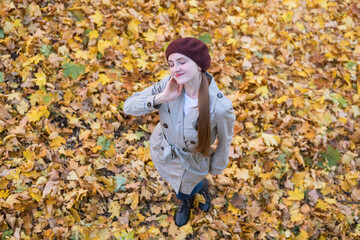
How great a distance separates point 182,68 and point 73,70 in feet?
7.87

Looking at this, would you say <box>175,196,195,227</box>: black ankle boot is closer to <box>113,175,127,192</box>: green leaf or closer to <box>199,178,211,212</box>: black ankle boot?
<box>199,178,211,212</box>: black ankle boot

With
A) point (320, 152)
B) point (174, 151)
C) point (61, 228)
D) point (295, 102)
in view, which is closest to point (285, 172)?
point (320, 152)

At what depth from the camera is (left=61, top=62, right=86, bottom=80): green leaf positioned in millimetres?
3803

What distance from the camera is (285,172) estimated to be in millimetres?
3666

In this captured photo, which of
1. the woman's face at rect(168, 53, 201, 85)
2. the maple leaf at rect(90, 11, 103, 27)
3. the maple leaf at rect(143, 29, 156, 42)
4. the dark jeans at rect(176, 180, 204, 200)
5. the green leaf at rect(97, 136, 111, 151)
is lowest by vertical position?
the dark jeans at rect(176, 180, 204, 200)

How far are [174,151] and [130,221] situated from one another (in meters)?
1.19

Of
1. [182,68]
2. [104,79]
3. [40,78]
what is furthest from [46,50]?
[182,68]

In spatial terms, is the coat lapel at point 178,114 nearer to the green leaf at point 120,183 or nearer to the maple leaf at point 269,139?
the green leaf at point 120,183

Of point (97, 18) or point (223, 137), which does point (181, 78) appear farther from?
point (97, 18)

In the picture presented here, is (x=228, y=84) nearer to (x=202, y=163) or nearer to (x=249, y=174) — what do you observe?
(x=249, y=174)

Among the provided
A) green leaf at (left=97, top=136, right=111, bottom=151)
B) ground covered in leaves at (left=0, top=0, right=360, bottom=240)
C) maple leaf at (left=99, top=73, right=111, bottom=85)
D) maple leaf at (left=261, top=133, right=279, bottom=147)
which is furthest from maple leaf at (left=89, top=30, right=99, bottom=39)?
maple leaf at (left=261, top=133, right=279, bottom=147)

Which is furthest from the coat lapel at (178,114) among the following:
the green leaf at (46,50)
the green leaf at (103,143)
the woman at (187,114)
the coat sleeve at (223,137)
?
the green leaf at (46,50)

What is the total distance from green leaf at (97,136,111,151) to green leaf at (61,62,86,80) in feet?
3.14

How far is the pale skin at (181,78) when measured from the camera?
6.49 feet
